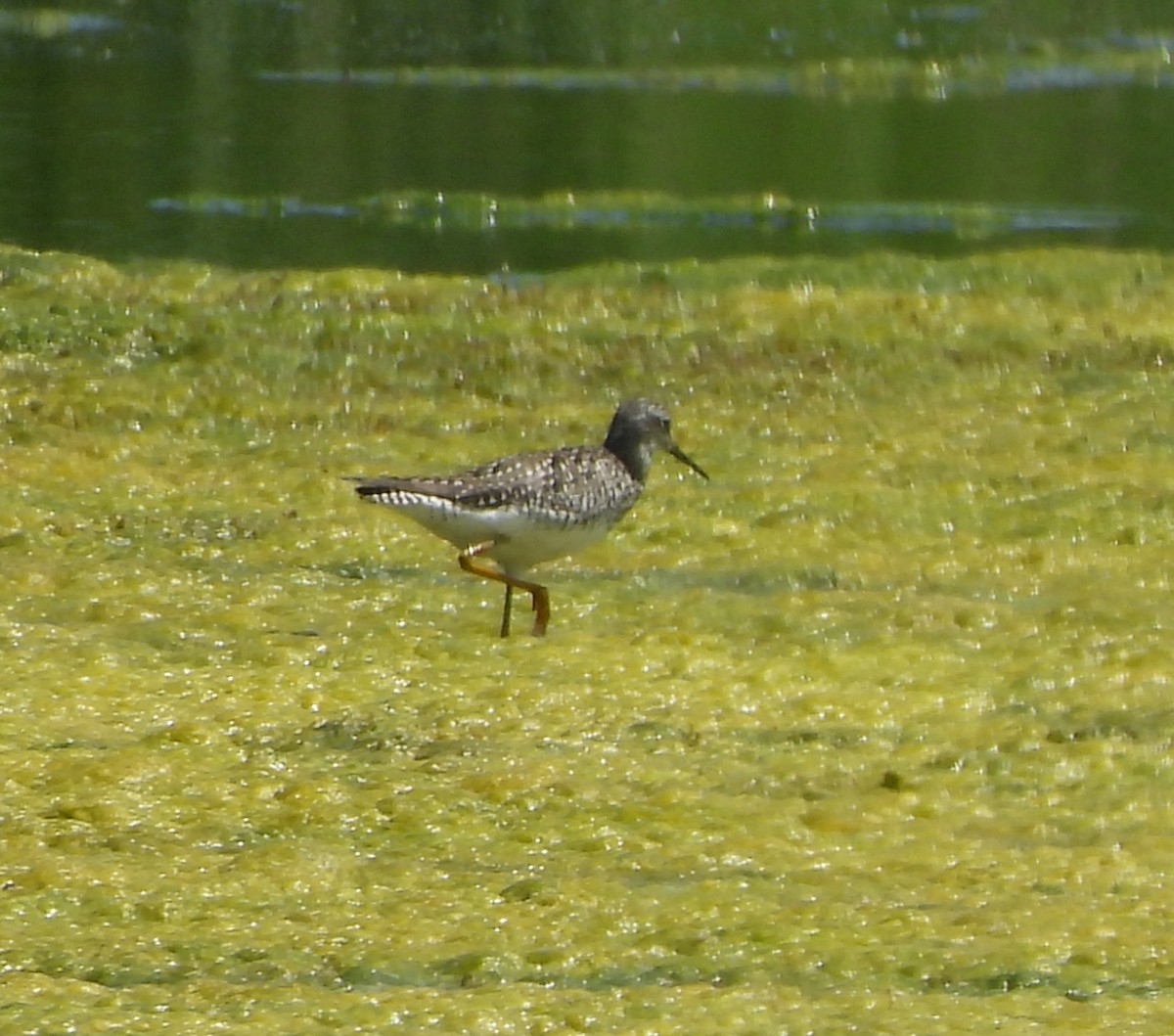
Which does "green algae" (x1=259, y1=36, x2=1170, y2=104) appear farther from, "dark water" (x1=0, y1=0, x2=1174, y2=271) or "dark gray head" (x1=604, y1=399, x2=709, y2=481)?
"dark gray head" (x1=604, y1=399, x2=709, y2=481)

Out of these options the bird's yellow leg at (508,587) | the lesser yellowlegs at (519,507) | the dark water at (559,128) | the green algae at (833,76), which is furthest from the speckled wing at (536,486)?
the green algae at (833,76)

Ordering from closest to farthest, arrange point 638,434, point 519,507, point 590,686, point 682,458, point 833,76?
point 590,686 < point 519,507 < point 638,434 < point 682,458 < point 833,76

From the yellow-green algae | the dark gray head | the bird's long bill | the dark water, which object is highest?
the dark water

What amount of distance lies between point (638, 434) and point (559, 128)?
12.2 metres

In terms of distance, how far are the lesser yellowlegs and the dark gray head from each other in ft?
0.78

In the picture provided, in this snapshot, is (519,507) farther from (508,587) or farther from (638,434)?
(638,434)

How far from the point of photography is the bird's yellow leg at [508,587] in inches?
260

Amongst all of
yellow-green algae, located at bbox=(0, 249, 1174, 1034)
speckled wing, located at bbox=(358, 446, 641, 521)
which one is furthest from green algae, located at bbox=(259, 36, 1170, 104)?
speckled wing, located at bbox=(358, 446, 641, 521)

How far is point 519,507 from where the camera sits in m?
6.68

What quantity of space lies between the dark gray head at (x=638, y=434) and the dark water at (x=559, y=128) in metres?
5.71

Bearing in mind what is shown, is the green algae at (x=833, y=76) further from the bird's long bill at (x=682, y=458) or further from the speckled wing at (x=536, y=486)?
the speckled wing at (x=536, y=486)

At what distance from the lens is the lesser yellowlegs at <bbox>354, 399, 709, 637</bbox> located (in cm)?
659

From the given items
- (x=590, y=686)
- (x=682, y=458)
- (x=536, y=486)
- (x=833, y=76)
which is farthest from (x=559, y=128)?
(x=590, y=686)

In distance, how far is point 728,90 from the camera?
21703 millimetres
